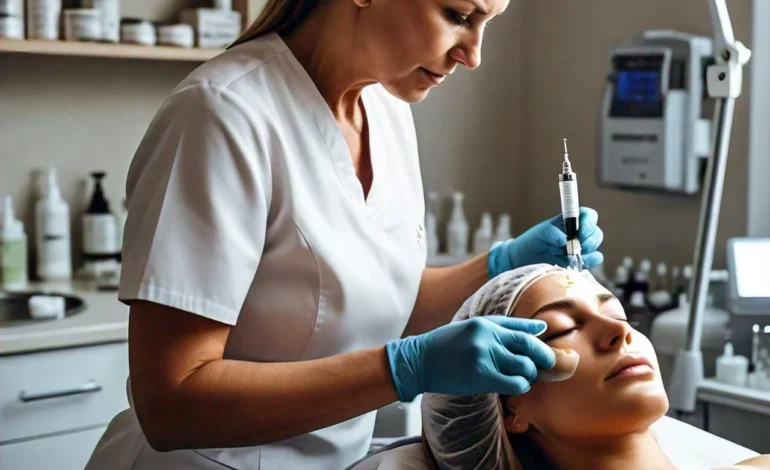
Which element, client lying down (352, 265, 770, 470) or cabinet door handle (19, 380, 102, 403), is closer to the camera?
client lying down (352, 265, 770, 470)

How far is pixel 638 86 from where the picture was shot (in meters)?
2.51

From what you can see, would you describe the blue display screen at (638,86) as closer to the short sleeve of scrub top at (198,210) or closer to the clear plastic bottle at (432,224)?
the clear plastic bottle at (432,224)

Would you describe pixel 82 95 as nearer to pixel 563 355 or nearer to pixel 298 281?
pixel 298 281

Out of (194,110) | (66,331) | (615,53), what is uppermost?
(615,53)

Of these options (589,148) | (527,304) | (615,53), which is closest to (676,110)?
(615,53)

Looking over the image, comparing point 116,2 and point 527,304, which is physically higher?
point 116,2

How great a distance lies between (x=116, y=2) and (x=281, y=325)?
4.57 feet

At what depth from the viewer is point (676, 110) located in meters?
2.45

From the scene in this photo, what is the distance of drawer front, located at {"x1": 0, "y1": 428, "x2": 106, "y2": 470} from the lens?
203cm

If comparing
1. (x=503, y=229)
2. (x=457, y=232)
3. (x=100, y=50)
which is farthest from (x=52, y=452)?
(x=503, y=229)

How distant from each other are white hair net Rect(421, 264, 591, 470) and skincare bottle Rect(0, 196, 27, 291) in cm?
143

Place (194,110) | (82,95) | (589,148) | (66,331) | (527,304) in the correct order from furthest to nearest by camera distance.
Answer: (589,148)
(82,95)
(66,331)
(527,304)
(194,110)

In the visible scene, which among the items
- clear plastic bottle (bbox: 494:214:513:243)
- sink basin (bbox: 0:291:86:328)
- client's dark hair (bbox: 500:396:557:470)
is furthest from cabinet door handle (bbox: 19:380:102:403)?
clear plastic bottle (bbox: 494:214:513:243)

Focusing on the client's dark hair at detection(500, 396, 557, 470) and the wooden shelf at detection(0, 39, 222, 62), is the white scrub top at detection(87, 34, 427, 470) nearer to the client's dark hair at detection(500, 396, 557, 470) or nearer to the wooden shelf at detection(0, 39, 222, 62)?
the client's dark hair at detection(500, 396, 557, 470)
